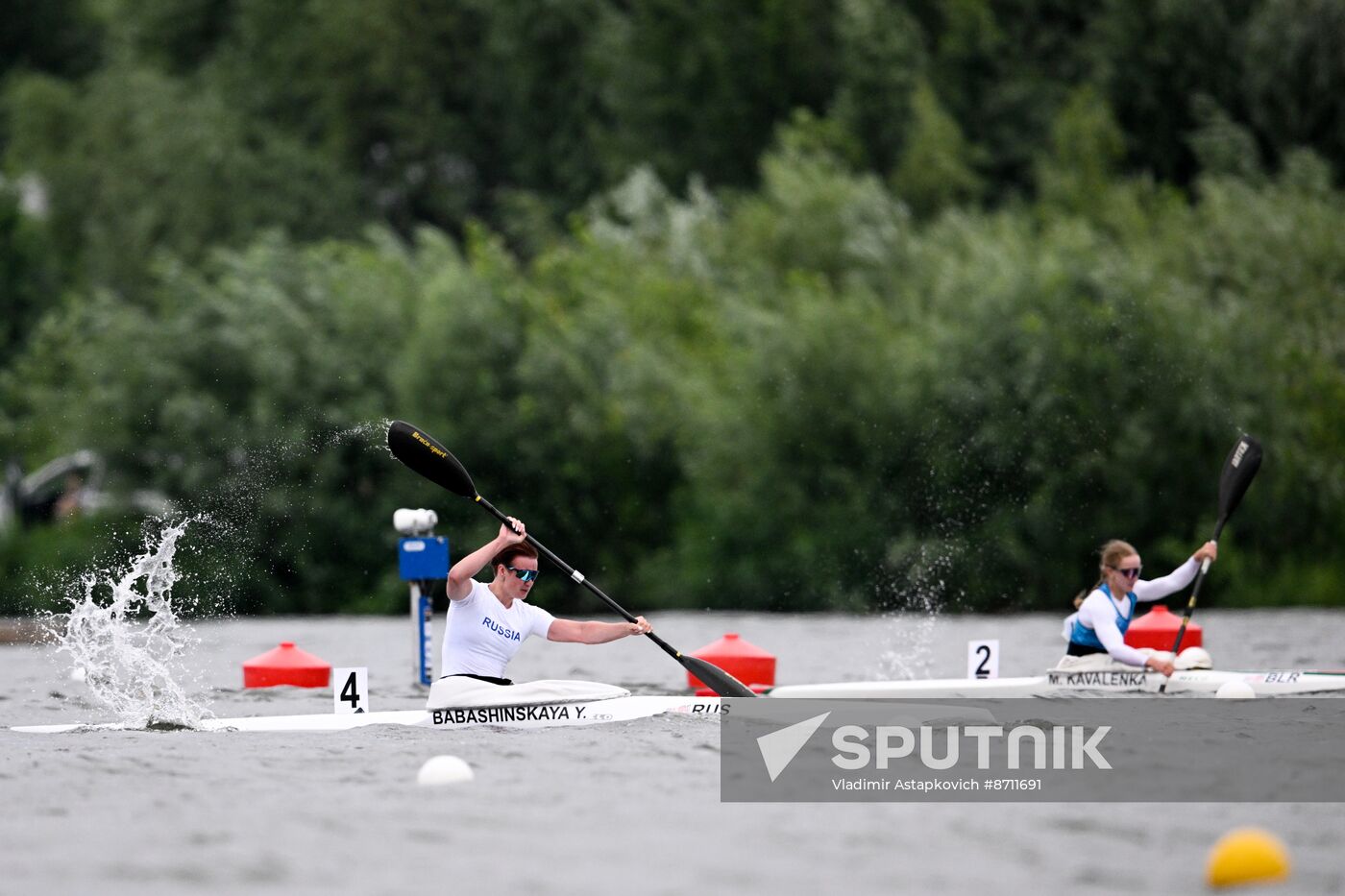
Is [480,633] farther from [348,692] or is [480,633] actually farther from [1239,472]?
[1239,472]

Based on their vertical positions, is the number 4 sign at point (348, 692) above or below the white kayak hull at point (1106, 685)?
above

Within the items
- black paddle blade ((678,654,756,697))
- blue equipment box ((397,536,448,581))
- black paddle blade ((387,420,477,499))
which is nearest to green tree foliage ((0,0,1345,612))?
blue equipment box ((397,536,448,581))

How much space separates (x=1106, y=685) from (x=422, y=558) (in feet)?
15.6

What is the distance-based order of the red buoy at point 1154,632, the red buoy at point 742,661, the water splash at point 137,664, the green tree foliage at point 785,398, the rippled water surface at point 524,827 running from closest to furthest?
the rippled water surface at point 524,827 → the water splash at point 137,664 → the red buoy at point 742,661 → the red buoy at point 1154,632 → the green tree foliage at point 785,398

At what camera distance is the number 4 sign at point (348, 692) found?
35.6 feet

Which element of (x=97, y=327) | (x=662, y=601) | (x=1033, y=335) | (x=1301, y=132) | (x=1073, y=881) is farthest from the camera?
(x=1301, y=132)

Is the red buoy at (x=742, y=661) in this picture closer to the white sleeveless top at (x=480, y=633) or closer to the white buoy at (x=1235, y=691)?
the white sleeveless top at (x=480, y=633)

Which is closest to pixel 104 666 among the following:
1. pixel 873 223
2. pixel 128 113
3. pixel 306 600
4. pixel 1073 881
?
pixel 306 600

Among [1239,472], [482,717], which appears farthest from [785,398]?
[482,717]

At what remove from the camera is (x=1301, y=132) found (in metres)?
28.0

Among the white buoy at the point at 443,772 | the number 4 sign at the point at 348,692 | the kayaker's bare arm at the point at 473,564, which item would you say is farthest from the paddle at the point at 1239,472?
the white buoy at the point at 443,772

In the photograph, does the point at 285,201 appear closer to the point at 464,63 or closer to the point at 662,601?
the point at 464,63

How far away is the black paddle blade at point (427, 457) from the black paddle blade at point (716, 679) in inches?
69.8

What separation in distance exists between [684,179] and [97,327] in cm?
1362
